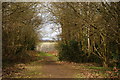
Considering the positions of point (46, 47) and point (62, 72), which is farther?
point (46, 47)

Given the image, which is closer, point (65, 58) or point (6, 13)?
point (6, 13)

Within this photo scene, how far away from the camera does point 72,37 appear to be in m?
24.6

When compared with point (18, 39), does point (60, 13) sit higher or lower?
higher

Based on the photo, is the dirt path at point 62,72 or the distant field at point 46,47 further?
the distant field at point 46,47

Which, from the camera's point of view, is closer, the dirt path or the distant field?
the dirt path

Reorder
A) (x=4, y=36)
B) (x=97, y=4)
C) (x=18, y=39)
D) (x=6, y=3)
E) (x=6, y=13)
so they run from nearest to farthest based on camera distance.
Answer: (x=97, y=4) < (x=6, y=3) < (x=6, y=13) < (x=4, y=36) < (x=18, y=39)

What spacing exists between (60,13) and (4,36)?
472 cm

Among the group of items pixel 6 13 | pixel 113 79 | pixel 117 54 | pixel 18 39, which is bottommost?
pixel 113 79

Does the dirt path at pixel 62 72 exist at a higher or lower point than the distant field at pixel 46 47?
lower

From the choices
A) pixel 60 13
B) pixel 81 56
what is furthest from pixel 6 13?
pixel 81 56

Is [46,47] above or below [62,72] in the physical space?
above

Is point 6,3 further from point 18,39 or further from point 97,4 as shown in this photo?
point 18,39

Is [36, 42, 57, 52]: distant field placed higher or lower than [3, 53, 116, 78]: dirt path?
higher

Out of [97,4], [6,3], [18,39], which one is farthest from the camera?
[18,39]
